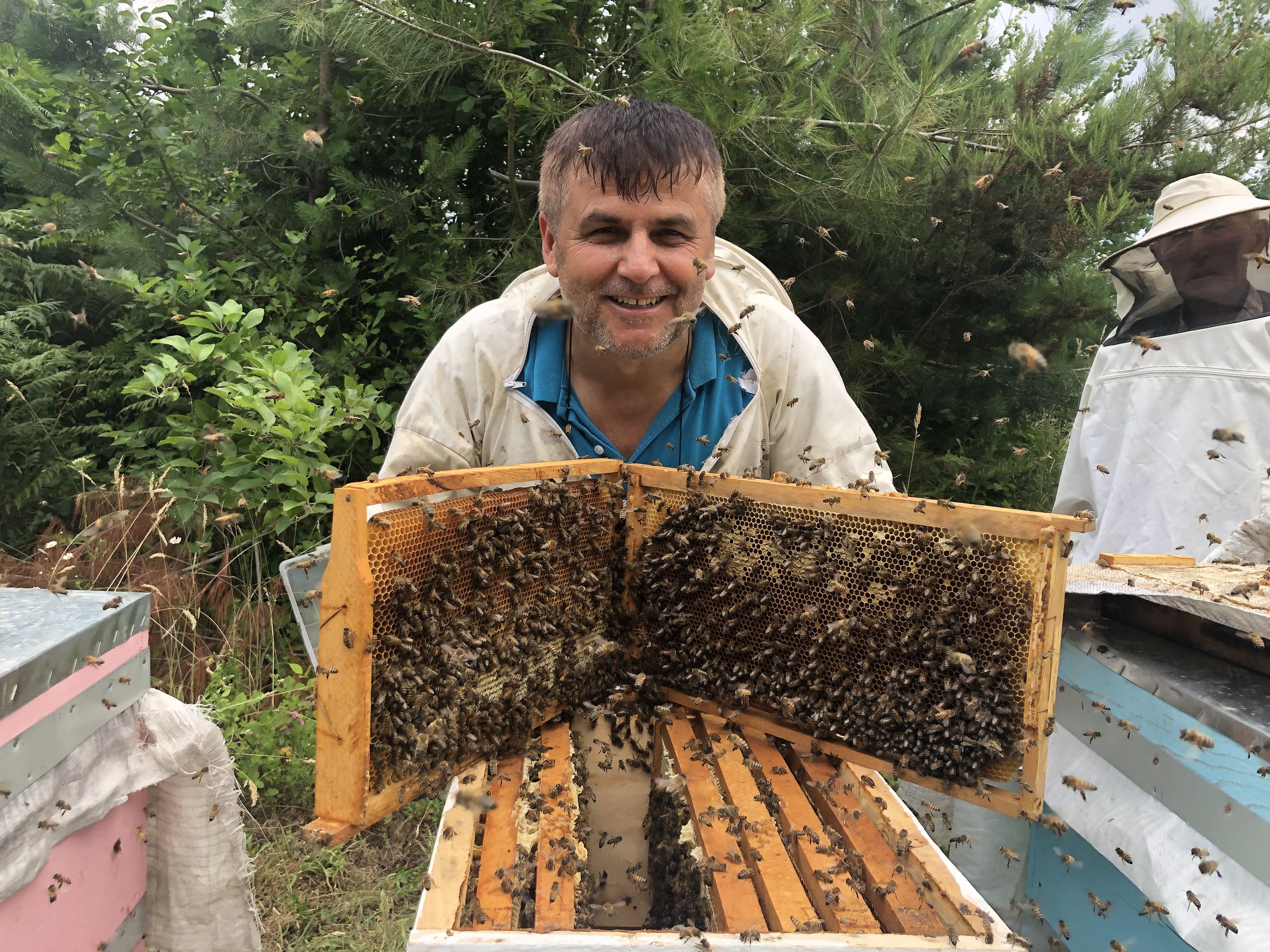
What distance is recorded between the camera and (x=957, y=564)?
2244 millimetres

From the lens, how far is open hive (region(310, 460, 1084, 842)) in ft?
6.88

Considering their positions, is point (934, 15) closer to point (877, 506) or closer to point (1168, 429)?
point (1168, 429)

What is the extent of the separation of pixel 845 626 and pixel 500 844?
1.16 meters

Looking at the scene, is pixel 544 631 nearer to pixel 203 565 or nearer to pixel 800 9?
pixel 203 565

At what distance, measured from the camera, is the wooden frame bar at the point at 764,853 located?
1.83 m

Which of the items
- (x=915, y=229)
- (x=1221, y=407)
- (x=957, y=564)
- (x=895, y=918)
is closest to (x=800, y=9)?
(x=915, y=229)

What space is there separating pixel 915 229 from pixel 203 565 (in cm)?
486

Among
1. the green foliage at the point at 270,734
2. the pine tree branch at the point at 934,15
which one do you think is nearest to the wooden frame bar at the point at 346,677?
the green foliage at the point at 270,734

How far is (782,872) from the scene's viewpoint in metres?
1.97

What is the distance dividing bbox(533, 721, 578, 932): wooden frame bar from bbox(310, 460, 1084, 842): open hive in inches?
4.5

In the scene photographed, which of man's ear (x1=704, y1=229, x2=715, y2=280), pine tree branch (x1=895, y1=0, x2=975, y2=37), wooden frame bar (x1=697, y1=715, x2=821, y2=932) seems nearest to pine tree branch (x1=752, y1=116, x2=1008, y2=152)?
pine tree branch (x1=895, y1=0, x2=975, y2=37)

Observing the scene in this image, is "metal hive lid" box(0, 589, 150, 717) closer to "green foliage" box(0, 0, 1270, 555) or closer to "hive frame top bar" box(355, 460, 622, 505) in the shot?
"hive frame top bar" box(355, 460, 622, 505)

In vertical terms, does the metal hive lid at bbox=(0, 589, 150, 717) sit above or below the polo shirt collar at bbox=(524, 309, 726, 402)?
below

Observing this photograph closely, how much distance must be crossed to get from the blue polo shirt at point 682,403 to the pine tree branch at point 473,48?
202 cm
